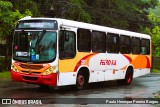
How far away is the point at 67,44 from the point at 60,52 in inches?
27.8

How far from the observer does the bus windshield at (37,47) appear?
16562 mm

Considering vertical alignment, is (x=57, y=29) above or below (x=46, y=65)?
above

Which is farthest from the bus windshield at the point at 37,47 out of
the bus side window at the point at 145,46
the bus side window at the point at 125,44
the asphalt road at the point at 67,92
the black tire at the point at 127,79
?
the bus side window at the point at 145,46

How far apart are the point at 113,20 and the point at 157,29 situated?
14241 mm

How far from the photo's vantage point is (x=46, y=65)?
16.5 metres

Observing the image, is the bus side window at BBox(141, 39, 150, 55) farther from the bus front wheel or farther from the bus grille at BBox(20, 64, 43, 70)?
the bus grille at BBox(20, 64, 43, 70)

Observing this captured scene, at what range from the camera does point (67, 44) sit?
17297mm

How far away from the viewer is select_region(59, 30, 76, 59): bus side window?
1680 cm

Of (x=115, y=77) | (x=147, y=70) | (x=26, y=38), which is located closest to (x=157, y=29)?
(x=147, y=70)

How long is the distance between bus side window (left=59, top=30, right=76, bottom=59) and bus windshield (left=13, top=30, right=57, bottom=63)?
33 centimetres

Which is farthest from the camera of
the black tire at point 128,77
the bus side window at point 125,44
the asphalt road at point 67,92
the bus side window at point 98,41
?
the black tire at point 128,77

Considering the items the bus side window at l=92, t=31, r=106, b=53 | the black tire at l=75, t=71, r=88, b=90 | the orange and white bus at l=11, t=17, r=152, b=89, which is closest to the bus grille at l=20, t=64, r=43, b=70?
the orange and white bus at l=11, t=17, r=152, b=89

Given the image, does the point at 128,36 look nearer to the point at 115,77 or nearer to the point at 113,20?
the point at 115,77

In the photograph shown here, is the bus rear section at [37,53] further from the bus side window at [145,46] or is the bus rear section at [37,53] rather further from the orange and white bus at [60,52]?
the bus side window at [145,46]
